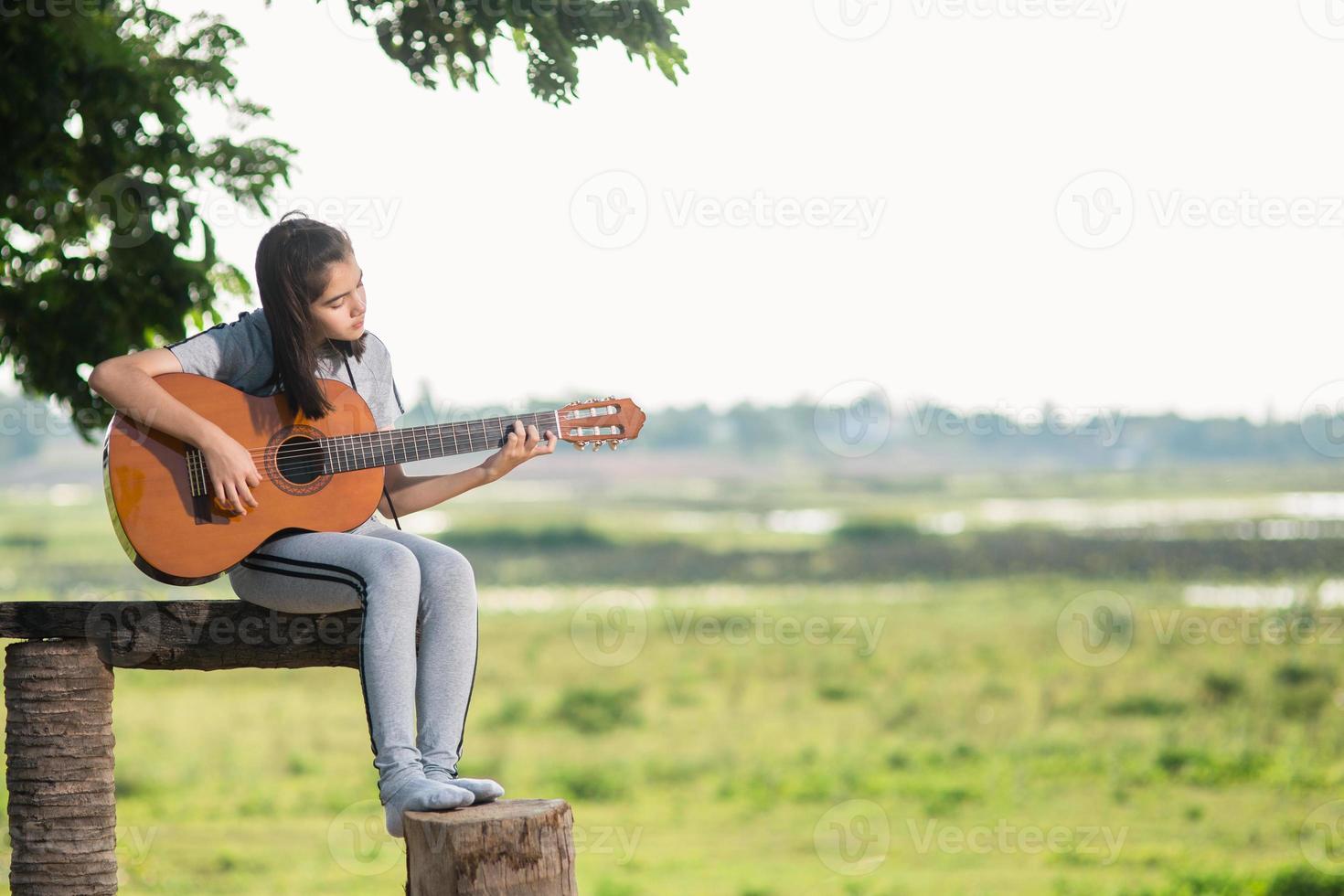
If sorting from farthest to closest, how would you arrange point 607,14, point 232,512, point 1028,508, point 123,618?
point 1028,508
point 607,14
point 123,618
point 232,512

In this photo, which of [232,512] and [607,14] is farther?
[607,14]

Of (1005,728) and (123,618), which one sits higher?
(123,618)

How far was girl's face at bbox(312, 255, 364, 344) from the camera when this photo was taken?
4.05 meters

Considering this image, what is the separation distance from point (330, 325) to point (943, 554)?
44089 mm

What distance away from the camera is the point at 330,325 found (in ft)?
13.4

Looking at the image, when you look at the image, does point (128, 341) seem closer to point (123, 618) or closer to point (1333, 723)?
point (123, 618)

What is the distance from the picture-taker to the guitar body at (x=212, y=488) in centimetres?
402

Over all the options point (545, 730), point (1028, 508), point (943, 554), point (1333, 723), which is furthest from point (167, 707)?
point (1028, 508)
